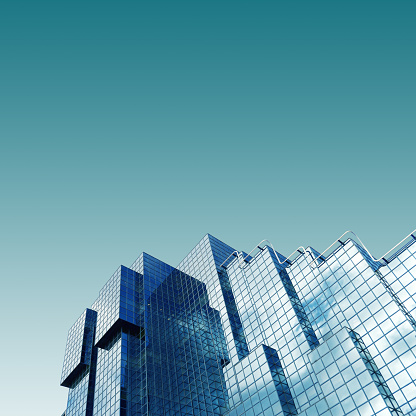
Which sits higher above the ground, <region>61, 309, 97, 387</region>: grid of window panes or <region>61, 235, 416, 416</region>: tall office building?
<region>61, 309, 97, 387</region>: grid of window panes

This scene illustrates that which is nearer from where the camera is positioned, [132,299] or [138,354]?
[138,354]

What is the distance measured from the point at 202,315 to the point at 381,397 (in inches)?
1662

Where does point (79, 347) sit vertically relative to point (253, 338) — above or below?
above

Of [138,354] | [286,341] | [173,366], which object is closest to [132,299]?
[138,354]

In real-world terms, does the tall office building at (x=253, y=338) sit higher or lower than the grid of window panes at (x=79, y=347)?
lower

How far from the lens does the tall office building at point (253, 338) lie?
4975 cm

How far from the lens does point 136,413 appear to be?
65750 millimetres

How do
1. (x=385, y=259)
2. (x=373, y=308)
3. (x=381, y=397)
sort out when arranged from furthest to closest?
(x=385, y=259), (x=373, y=308), (x=381, y=397)

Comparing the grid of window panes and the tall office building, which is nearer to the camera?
the tall office building

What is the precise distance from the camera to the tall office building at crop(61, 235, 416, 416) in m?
49.8

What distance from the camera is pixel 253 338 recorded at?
222 ft

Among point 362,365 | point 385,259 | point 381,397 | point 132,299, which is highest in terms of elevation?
point 132,299

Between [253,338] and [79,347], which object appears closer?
[253,338]

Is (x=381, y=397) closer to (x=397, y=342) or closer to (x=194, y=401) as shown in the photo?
(x=397, y=342)
